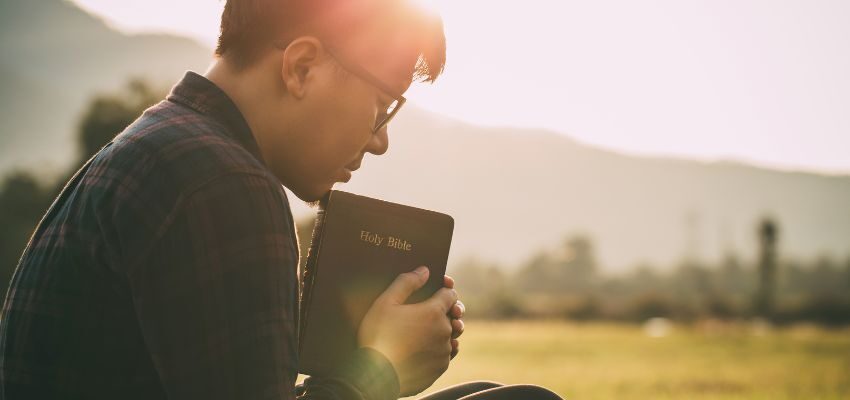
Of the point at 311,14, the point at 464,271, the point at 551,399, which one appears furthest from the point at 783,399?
the point at 464,271

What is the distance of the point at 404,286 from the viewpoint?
203 cm

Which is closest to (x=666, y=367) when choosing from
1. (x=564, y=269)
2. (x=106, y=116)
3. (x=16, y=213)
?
(x=106, y=116)

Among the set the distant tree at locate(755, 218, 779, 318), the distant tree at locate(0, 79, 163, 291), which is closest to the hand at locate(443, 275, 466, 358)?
the distant tree at locate(0, 79, 163, 291)

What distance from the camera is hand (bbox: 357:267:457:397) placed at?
6.30 ft

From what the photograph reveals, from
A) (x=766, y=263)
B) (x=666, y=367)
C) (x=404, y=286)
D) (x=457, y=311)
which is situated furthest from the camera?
(x=766, y=263)

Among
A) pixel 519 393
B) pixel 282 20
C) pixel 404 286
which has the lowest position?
pixel 519 393

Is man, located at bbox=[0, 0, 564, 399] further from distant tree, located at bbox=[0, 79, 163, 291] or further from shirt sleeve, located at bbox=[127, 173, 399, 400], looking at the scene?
distant tree, located at bbox=[0, 79, 163, 291]

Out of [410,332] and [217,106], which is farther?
[410,332]

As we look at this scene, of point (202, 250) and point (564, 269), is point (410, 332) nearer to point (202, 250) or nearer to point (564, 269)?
point (202, 250)

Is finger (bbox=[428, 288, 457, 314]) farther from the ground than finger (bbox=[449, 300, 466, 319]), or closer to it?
farther from the ground

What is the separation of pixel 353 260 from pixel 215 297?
0.75 meters

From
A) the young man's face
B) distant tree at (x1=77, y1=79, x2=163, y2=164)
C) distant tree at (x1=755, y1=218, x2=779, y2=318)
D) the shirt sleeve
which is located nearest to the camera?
the shirt sleeve

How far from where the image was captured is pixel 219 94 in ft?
5.85

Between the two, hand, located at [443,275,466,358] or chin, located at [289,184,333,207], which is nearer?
chin, located at [289,184,333,207]
